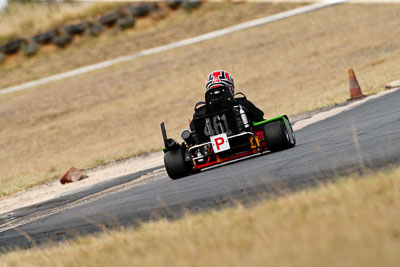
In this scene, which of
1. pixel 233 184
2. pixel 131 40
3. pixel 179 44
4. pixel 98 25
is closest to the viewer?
pixel 233 184

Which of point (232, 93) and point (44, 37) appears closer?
point (232, 93)

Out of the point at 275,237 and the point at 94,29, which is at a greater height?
the point at 94,29

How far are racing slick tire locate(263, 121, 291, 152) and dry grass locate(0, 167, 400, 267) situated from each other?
4.31 metres

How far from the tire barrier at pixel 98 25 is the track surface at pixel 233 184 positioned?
120ft

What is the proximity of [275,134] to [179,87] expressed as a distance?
2262cm

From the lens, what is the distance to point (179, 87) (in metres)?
33.0

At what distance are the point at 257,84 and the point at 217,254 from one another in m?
26.5

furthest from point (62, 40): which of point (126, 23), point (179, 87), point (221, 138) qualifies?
point (221, 138)

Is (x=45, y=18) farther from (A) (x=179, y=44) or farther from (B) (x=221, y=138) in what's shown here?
(B) (x=221, y=138)

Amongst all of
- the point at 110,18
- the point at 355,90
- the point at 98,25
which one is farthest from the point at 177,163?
A: the point at 98,25

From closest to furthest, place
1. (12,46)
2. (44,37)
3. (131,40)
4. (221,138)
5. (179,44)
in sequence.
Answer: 1. (221,138)
2. (179,44)
3. (131,40)
4. (12,46)
5. (44,37)

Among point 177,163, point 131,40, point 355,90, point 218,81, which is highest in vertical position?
point 131,40

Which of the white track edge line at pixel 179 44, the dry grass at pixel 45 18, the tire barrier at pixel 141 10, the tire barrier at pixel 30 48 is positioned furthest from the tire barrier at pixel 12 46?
the tire barrier at pixel 141 10

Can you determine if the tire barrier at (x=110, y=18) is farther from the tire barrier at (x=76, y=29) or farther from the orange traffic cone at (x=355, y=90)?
the orange traffic cone at (x=355, y=90)
